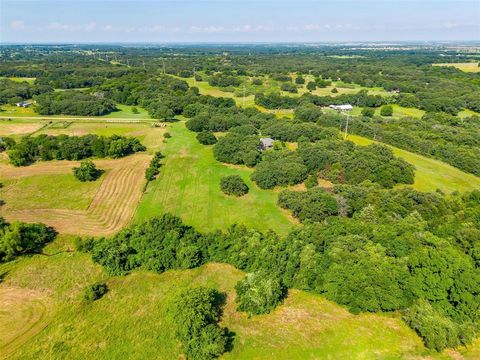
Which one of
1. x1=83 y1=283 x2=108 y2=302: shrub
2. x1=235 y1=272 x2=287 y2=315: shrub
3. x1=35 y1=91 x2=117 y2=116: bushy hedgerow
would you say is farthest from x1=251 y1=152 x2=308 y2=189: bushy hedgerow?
x1=35 y1=91 x2=117 y2=116: bushy hedgerow

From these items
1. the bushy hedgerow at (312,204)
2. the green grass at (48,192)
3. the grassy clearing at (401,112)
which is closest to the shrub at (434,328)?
the bushy hedgerow at (312,204)

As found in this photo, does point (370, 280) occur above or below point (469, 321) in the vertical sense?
above

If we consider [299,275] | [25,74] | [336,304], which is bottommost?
[336,304]

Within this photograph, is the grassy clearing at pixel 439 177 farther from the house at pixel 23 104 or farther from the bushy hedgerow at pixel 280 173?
the house at pixel 23 104

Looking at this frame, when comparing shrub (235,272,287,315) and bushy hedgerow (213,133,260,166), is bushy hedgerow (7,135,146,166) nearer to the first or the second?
bushy hedgerow (213,133,260,166)

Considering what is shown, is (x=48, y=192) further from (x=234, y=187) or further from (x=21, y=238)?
(x=234, y=187)

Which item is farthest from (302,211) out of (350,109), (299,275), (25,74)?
(25,74)

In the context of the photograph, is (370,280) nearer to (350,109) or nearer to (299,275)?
(299,275)
